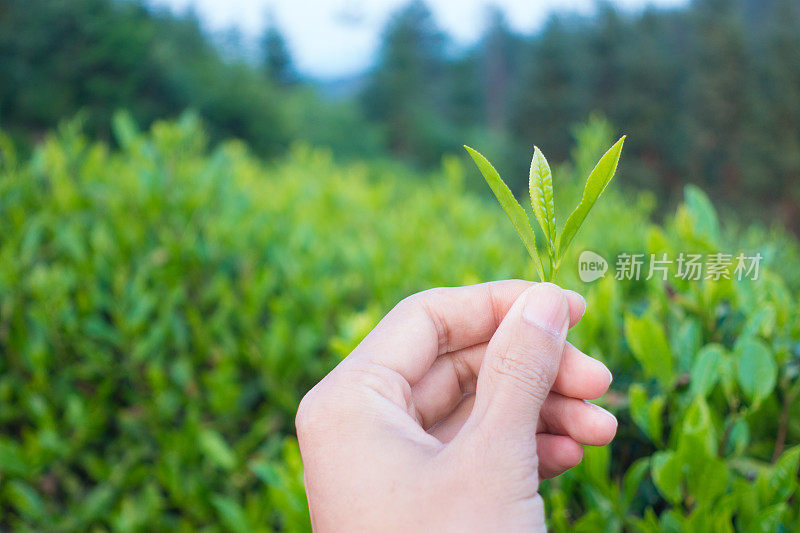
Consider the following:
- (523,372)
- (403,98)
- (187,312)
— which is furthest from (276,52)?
(523,372)

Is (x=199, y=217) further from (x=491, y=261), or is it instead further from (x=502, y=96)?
(x=502, y=96)

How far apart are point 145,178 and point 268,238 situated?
2.08 feet

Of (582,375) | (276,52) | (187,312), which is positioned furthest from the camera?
(276,52)

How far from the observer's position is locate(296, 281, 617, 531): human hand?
0.80 m

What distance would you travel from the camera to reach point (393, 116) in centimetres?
2906

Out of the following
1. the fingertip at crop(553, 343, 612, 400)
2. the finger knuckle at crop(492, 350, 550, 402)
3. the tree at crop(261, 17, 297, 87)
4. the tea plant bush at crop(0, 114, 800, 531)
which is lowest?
the tea plant bush at crop(0, 114, 800, 531)

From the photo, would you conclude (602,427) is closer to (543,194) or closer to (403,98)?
(543,194)

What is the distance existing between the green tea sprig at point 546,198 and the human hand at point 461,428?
67mm

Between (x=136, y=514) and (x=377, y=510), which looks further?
(x=136, y=514)

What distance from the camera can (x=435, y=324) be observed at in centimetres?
103

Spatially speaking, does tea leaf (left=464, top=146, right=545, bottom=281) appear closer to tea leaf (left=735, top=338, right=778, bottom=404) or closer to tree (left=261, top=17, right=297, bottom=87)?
tea leaf (left=735, top=338, right=778, bottom=404)

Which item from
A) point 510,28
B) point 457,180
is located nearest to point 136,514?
point 457,180

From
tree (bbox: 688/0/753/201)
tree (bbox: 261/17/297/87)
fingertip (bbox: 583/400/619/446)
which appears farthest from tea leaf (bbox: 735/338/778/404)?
tree (bbox: 261/17/297/87)

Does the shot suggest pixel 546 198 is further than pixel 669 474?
No
